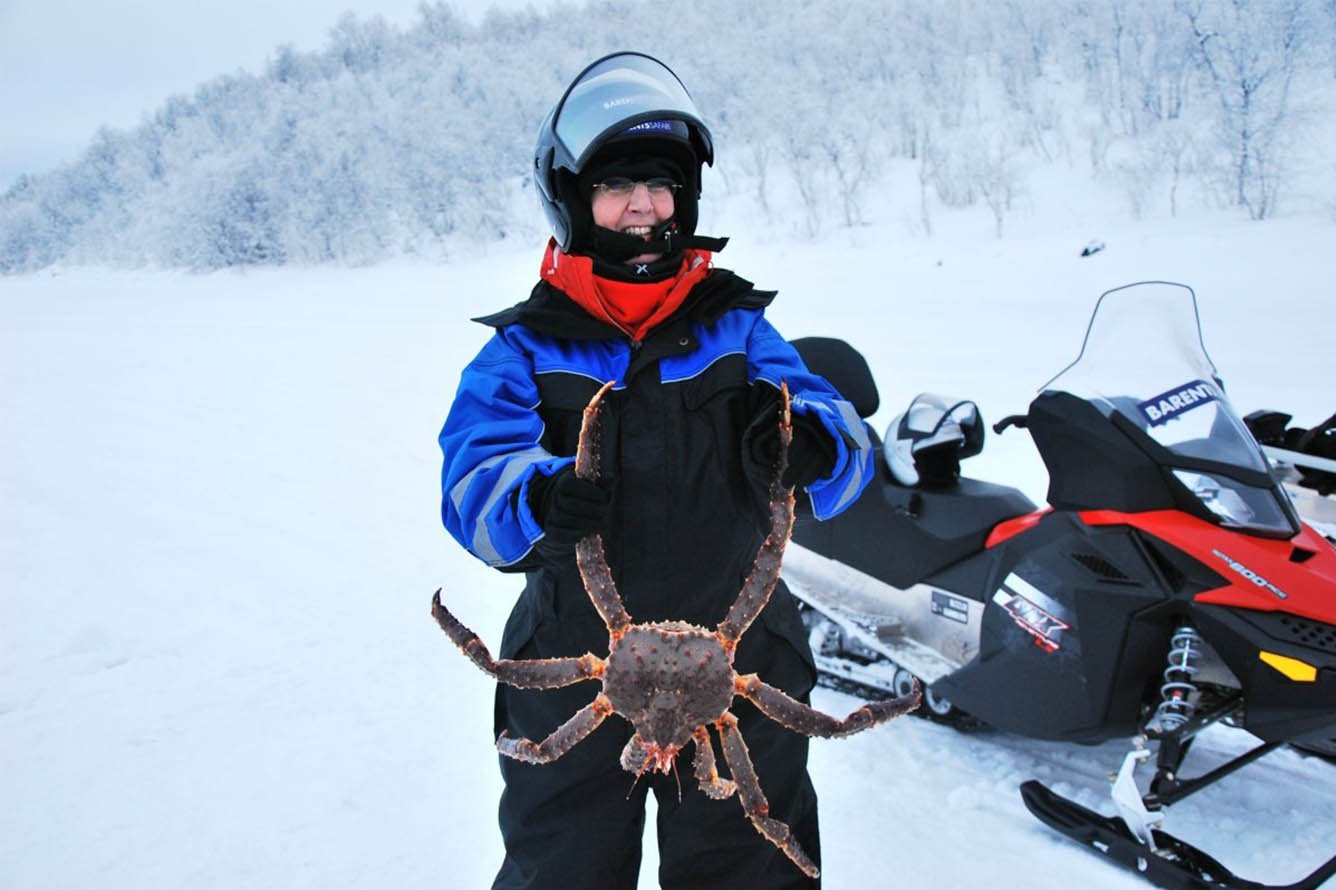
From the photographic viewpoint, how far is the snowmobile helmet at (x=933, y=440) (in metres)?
3.15

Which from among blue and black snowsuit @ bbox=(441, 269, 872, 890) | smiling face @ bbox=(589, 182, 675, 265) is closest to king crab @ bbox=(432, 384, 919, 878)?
blue and black snowsuit @ bbox=(441, 269, 872, 890)

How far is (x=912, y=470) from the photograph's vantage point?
327 centimetres

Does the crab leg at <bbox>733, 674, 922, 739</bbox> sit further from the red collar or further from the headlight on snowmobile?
the headlight on snowmobile

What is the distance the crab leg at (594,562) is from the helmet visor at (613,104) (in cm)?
66

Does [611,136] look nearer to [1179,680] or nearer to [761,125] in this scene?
[1179,680]

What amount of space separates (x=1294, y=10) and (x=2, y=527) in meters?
15.9

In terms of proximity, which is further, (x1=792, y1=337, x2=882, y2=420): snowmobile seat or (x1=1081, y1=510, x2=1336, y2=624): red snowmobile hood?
(x1=792, y1=337, x2=882, y2=420): snowmobile seat

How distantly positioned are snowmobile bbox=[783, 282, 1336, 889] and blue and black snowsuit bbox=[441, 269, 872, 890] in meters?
0.83

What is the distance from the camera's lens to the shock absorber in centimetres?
234

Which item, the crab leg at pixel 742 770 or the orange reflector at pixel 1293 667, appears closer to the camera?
the crab leg at pixel 742 770

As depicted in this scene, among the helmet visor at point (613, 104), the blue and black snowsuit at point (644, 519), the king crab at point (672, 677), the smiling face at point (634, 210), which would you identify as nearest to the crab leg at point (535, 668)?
the king crab at point (672, 677)

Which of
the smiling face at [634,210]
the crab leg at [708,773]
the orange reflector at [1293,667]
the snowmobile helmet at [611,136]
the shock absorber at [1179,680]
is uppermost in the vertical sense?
the snowmobile helmet at [611,136]

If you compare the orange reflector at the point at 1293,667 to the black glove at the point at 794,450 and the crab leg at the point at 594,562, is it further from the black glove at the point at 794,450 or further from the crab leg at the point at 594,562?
the crab leg at the point at 594,562

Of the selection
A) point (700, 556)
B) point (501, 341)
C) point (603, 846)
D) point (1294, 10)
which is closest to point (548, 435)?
point (501, 341)
